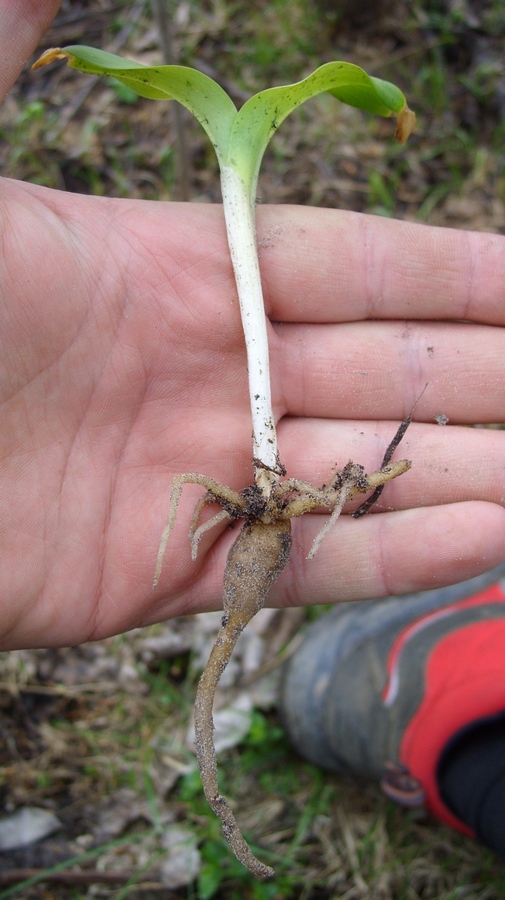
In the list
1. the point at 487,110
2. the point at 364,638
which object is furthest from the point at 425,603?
the point at 487,110

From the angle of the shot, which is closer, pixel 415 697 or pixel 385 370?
pixel 385 370

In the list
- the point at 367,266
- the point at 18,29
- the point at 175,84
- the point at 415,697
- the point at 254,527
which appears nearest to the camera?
the point at 18,29

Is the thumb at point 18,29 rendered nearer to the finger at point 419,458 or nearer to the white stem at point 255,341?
the white stem at point 255,341

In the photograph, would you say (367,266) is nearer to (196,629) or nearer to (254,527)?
(254,527)

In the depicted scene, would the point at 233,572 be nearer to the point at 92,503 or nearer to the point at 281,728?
the point at 92,503

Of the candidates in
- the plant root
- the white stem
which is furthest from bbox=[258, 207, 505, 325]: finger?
the plant root

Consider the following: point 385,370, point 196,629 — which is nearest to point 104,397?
point 385,370
